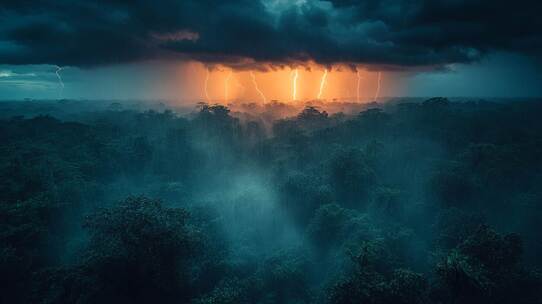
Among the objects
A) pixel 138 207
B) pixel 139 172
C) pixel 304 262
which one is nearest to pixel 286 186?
pixel 304 262

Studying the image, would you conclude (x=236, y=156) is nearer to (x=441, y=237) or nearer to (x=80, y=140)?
(x=80, y=140)

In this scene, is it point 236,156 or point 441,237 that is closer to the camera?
point 441,237

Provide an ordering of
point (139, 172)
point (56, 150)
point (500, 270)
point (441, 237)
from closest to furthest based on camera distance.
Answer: point (500, 270)
point (441, 237)
point (56, 150)
point (139, 172)

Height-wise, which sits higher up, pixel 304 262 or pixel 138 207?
pixel 138 207

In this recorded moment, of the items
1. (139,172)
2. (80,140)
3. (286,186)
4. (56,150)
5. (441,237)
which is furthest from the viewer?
(80,140)

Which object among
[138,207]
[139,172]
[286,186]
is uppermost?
[138,207]

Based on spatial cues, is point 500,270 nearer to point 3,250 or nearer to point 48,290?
Result: point 48,290
